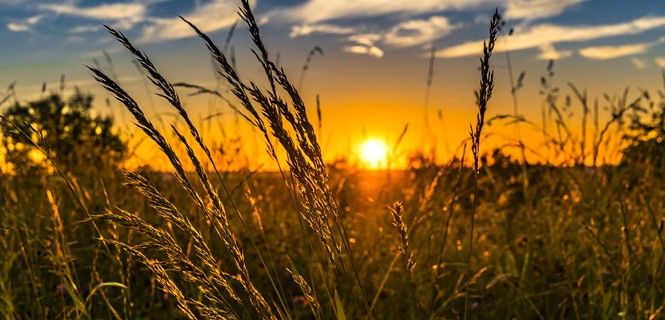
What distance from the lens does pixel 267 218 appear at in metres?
5.33

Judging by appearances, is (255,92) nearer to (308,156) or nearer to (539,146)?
(308,156)

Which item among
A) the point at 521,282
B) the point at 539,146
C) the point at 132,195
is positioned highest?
the point at 539,146

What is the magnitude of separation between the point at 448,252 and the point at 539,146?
91cm

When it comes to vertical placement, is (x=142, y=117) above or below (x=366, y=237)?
above

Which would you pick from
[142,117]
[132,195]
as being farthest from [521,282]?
[132,195]

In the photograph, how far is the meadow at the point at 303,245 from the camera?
1.42m

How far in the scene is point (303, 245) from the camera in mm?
4258

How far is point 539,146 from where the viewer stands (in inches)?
177

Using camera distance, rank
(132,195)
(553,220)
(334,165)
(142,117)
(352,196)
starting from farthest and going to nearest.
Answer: (352,196) < (334,165) < (132,195) < (553,220) < (142,117)

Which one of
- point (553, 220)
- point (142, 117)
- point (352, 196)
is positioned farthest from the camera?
point (352, 196)

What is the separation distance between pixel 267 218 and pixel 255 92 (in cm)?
403

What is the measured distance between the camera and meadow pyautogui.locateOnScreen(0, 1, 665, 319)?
4.66 feet

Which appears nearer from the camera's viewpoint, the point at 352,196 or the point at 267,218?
the point at 267,218

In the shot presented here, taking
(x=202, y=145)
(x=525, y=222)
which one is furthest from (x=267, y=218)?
(x=202, y=145)
